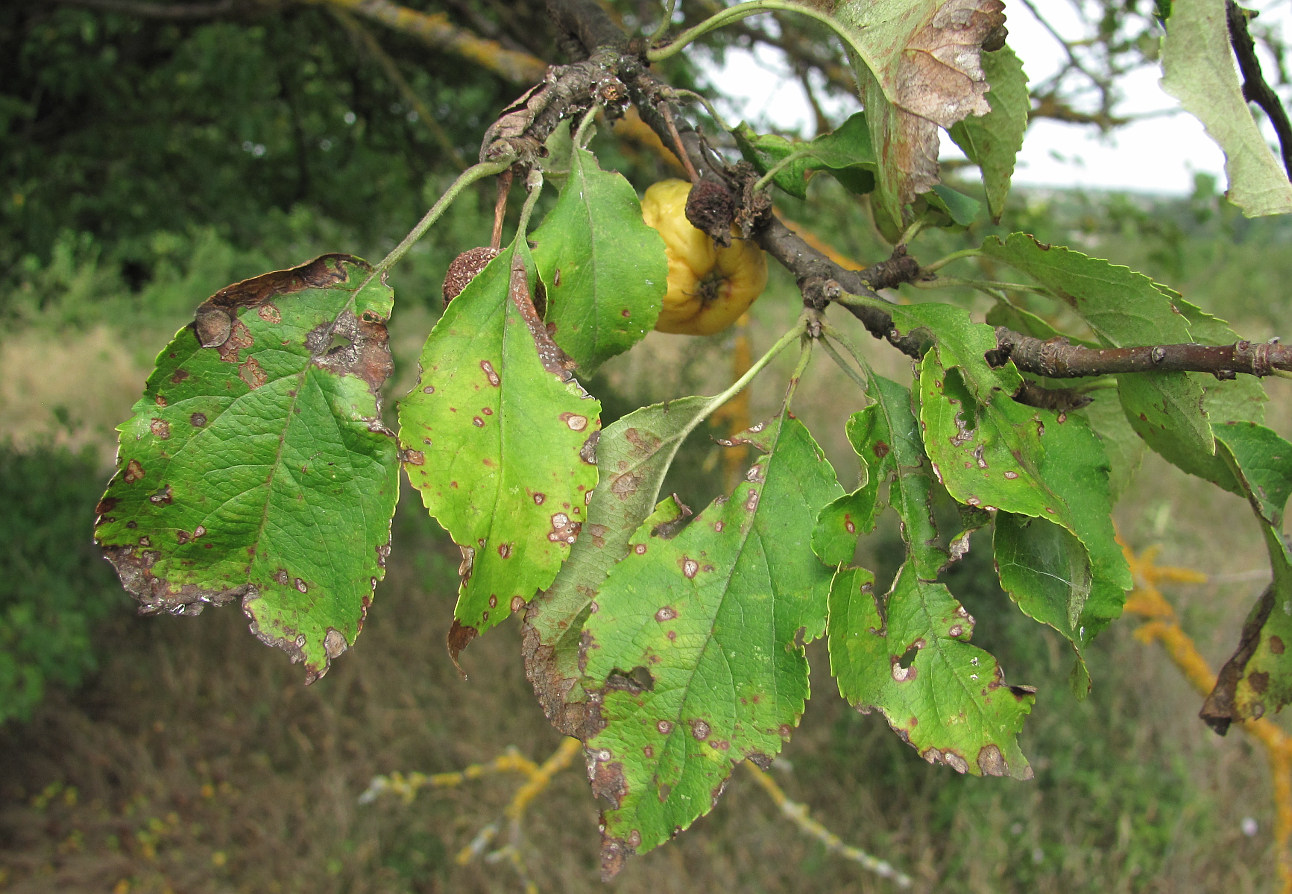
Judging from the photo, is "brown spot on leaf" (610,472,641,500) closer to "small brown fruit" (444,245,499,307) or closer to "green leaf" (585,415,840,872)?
"green leaf" (585,415,840,872)

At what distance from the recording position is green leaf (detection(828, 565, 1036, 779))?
60 centimetres

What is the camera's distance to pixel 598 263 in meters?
0.68

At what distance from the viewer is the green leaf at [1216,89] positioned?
23.8 inches

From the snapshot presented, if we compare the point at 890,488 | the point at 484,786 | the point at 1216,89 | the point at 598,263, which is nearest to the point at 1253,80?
the point at 1216,89

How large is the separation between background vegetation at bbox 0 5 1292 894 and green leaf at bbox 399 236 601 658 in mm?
1672

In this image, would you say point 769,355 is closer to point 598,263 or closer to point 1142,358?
point 598,263

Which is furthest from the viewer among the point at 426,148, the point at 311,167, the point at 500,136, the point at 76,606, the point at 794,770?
the point at 794,770

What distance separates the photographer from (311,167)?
9.68 ft

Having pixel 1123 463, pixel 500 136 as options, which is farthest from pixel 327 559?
pixel 1123 463

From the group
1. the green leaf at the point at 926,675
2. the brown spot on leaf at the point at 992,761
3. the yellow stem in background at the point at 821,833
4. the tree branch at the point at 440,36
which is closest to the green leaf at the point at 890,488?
the green leaf at the point at 926,675

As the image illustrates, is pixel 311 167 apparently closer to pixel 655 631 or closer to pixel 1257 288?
pixel 655 631

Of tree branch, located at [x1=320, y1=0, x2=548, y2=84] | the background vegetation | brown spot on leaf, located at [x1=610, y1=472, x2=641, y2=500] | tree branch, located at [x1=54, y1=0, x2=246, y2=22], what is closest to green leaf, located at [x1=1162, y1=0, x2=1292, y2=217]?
brown spot on leaf, located at [x1=610, y1=472, x2=641, y2=500]

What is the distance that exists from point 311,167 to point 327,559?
2.78 meters

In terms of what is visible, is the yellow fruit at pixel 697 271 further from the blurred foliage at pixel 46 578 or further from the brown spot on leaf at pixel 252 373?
the blurred foliage at pixel 46 578
